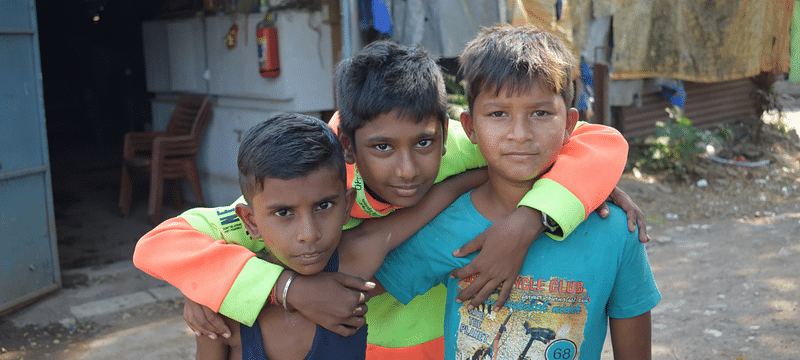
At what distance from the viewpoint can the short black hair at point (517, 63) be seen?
1422 mm

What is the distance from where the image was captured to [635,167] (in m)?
7.08

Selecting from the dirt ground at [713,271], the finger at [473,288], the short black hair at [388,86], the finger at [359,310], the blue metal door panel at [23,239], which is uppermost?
the short black hair at [388,86]

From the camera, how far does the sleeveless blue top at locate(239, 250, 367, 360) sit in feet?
4.58

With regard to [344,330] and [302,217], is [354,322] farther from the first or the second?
[302,217]

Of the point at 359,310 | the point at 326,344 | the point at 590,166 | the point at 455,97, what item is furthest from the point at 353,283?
the point at 455,97

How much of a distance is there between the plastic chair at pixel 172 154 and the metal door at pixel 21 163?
1989 mm

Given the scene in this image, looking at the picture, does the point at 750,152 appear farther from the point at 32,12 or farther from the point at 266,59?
the point at 32,12

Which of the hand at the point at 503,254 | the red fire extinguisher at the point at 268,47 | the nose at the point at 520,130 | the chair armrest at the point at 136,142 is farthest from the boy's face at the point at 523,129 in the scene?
the chair armrest at the point at 136,142

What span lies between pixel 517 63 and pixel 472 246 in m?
0.44

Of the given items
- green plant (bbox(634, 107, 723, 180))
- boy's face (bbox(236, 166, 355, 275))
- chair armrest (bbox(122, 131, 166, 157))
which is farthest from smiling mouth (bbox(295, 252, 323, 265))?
green plant (bbox(634, 107, 723, 180))

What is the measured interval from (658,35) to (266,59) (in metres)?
3.78

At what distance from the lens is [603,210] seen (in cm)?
147

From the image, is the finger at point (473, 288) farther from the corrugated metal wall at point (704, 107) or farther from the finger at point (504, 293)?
the corrugated metal wall at point (704, 107)

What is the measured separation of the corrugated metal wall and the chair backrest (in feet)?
15.9
